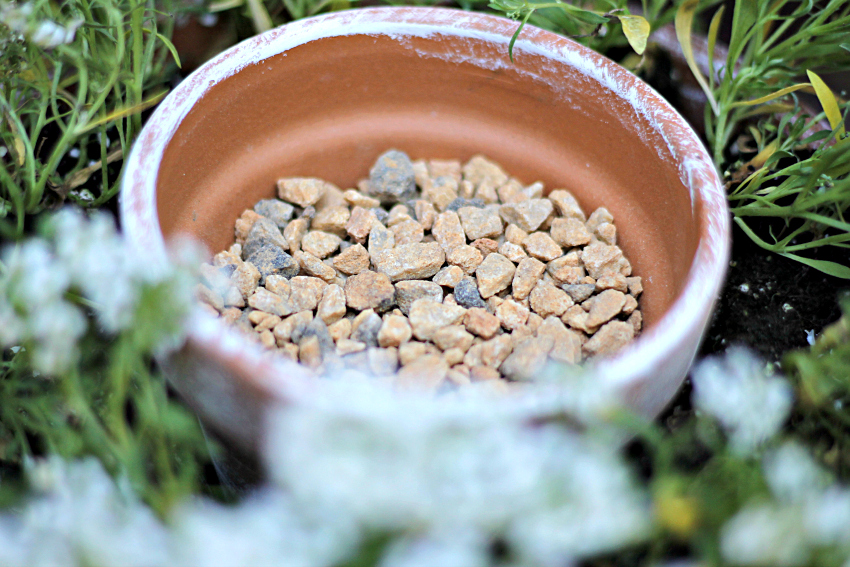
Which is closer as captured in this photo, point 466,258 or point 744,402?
point 744,402

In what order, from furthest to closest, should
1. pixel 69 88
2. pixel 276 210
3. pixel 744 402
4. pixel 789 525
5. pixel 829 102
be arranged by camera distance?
pixel 69 88
pixel 276 210
pixel 829 102
pixel 744 402
pixel 789 525

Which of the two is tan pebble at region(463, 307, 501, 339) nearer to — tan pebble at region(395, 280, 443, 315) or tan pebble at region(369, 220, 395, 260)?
tan pebble at region(395, 280, 443, 315)

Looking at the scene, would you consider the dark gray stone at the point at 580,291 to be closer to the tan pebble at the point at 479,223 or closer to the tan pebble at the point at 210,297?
the tan pebble at the point at 479,223

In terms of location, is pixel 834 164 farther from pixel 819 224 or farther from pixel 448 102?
pixel 448 102

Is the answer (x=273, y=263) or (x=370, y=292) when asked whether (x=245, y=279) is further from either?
(x=370, y=292)

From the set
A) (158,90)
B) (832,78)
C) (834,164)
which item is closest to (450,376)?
(834,164)

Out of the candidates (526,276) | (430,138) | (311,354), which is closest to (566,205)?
(526,276)

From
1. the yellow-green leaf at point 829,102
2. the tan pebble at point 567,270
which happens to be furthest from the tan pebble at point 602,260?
the yellow-green leaf at point 829,102
